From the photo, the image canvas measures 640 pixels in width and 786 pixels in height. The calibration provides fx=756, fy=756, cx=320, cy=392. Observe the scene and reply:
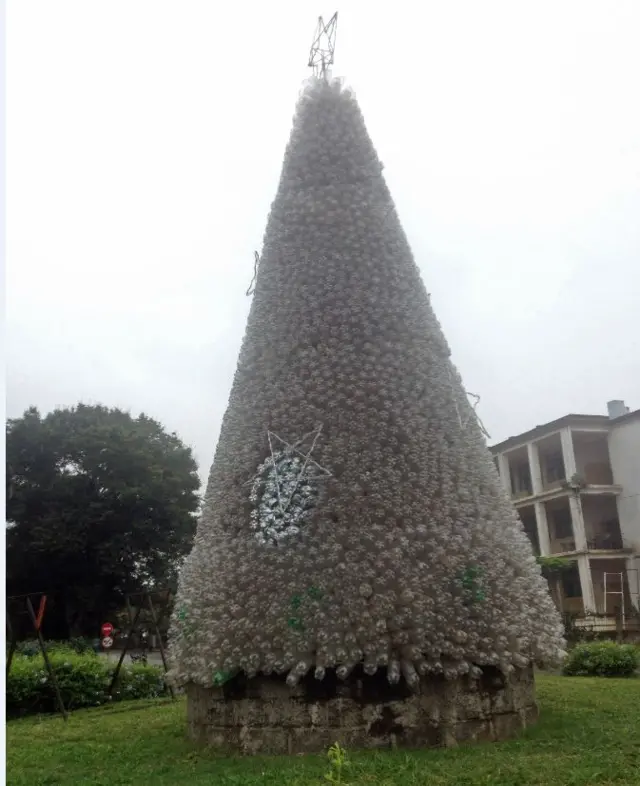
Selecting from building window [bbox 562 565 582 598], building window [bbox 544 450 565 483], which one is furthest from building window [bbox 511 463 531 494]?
building window [bbox 562 565 582 598]

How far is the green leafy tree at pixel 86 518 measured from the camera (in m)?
25.8

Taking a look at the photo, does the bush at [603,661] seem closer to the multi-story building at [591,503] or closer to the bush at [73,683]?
the bush at [73,683]

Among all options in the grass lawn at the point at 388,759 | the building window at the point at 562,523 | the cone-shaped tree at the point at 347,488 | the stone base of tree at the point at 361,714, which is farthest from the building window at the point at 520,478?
the stone base of tree at the point at 361,714

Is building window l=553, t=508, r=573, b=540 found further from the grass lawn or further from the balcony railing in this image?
the grass lawn

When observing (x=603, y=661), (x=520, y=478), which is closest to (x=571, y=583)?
(x=520, y=478)

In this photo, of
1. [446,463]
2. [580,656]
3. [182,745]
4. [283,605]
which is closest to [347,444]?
[446,463]

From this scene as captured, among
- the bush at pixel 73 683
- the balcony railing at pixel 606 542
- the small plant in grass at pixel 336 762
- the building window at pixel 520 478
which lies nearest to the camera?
the small plant in grass at pixel 336 762

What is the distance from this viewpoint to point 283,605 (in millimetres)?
6867

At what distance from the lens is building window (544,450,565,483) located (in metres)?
29.2

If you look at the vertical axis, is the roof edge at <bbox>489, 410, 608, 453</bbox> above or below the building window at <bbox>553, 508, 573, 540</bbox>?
above

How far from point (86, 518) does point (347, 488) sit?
20.3 meters

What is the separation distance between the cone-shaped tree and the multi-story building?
19217 millimetres

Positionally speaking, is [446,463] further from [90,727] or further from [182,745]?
[90,727]

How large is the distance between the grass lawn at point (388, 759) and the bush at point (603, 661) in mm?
3971
